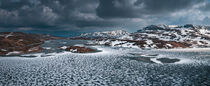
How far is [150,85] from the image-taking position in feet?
108

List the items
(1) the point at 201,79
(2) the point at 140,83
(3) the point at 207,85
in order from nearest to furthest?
(3) the point at 207,85, (2) the point at 140,83, (1) the point at 201,79

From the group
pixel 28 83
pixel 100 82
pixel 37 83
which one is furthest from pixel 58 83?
pixel 100 82

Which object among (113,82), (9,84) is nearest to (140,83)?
(113,82)

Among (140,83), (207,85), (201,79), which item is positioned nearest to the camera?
(207,85)

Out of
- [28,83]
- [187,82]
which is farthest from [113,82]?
[28,83]

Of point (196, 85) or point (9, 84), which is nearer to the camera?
point (196, 85)

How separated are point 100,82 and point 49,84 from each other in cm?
1207

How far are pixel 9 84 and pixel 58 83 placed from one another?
1173 centimetres

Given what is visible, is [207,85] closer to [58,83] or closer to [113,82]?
[113,82]

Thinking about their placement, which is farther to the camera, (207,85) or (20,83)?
(20,83)

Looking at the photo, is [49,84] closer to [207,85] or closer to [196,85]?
[196,85]

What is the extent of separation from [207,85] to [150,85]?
40.6 feet

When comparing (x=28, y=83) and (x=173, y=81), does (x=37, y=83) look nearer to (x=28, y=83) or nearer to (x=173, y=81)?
(x=28, y=83)

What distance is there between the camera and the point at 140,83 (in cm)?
3472
